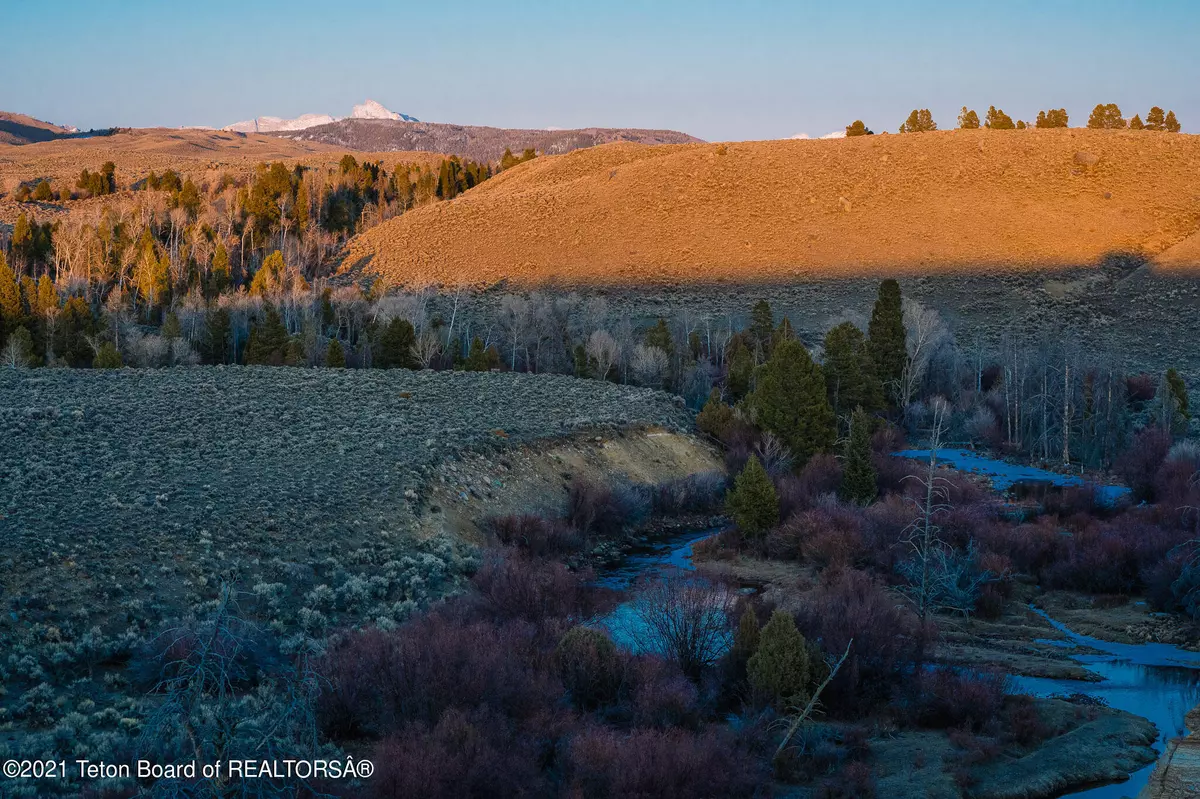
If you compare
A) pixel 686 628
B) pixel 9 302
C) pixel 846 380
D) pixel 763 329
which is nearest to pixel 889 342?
pixel 846 380

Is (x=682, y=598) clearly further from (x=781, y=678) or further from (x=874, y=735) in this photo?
(x=874, y=735)

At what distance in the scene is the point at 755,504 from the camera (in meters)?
31.3

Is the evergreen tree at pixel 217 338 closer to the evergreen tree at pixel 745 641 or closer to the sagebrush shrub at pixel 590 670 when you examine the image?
the sagebrush shrub at pixel 590 670

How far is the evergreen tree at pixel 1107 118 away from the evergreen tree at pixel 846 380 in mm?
85763

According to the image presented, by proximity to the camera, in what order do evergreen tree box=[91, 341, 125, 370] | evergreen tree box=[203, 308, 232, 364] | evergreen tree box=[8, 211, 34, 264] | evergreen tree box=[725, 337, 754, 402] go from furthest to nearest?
evergreen tree box=[8, 211, 34, 264]
evergreen tree box=[203, 308, 232, 364]
evergreen tree box=[725, 337, 754, 402]
evergreen tree box=[91, 341, 125, 370]

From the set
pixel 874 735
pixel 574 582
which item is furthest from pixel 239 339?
pixel 874 735

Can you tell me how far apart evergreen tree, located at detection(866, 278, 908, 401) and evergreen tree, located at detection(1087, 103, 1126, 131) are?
260ft

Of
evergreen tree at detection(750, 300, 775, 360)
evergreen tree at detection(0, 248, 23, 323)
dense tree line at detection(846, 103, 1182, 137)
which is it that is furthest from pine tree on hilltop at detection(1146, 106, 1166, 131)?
evergreen tree at detection(0, 248, 23, 323)

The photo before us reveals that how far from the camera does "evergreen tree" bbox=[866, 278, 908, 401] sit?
5362 centimetres

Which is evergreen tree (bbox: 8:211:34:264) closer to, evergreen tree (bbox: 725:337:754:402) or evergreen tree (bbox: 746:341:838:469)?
evergreen tree (bbox: 725:337:754:402)

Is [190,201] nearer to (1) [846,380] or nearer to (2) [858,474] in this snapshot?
(1) [846,380]

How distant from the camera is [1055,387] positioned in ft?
176

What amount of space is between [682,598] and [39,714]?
36.4 ft

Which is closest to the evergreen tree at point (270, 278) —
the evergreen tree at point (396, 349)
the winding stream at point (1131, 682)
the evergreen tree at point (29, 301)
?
the evergreen tree at point (29, 301)
